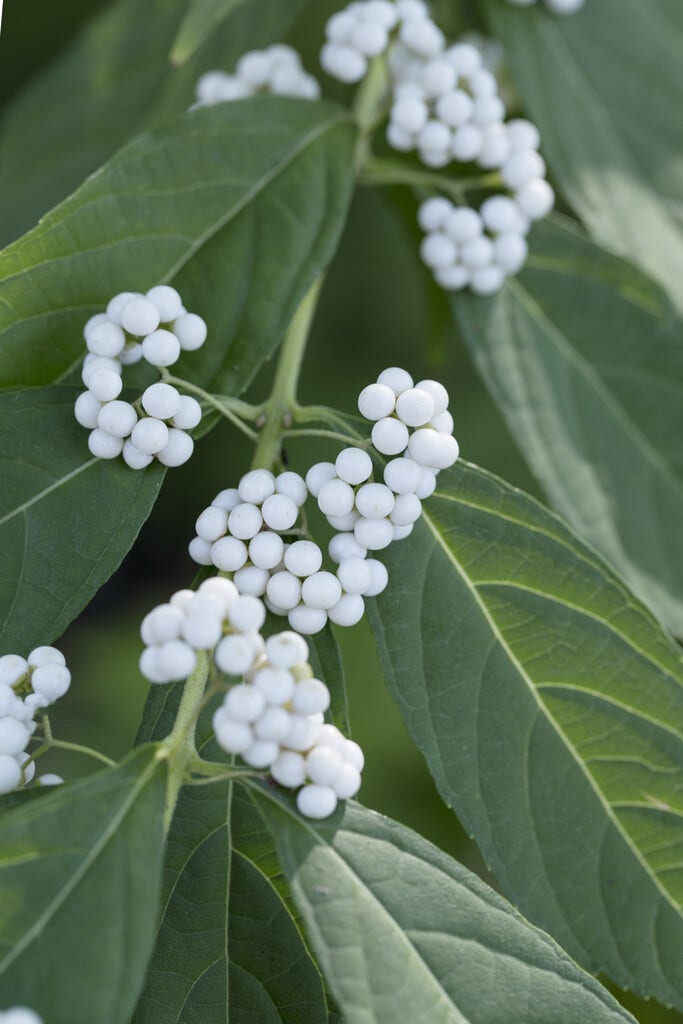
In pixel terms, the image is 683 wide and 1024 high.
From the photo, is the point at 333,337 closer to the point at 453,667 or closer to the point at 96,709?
the point at 96,709

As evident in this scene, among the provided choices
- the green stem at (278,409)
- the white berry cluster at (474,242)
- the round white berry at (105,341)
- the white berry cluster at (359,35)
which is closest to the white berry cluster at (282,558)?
the green stem at (278,409)

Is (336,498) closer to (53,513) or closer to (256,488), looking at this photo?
(256,488)

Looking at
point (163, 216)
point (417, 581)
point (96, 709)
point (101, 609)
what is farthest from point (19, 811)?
point (101, 609)

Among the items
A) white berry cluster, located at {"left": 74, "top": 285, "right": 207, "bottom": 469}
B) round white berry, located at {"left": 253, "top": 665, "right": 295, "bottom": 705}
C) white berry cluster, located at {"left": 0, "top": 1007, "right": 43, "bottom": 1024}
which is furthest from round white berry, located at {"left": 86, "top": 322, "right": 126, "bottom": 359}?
white berry cluster, located at {"left": 0, "top": 1007, "right": 43, "bottom": 1024}

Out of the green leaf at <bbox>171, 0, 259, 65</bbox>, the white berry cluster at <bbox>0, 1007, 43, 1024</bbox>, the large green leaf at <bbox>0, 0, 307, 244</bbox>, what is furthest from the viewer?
the large green leaf at <bbox>0, 0, 307, 244</bbox>

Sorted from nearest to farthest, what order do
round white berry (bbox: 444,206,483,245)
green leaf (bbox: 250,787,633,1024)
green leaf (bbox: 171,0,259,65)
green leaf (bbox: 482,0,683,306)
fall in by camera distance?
green leaf (bbox: 250,787,633,1024) → green leaf (bbox: 171,0,259,65) → round white berry (bbox: 444,206,483,245) → green leaf (bbox: 482,0,683,306)

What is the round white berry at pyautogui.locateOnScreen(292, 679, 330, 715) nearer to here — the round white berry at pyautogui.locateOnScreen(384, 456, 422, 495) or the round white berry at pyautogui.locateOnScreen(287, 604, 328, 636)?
the round white berry at pyautogui.locateOnScreen(287, 604, 328, 636)

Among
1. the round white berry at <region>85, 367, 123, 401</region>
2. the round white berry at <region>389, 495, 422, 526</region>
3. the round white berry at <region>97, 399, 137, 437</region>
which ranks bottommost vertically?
the round white berry at <region>97, 399, 137, 437</region>

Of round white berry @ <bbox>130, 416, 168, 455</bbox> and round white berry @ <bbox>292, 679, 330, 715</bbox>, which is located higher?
round white berry @ <bbox>130, 416, 168, 455</bbox>
